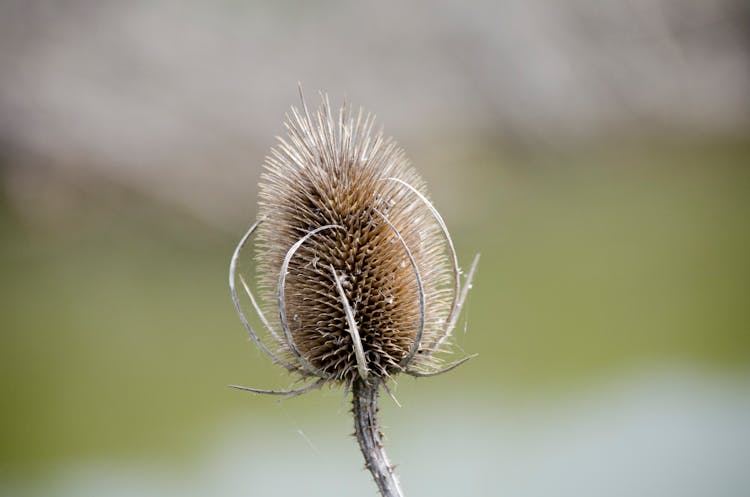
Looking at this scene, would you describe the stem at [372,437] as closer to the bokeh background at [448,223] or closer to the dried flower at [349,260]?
the dried flower at [349,260]

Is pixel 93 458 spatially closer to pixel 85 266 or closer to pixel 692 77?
pixel 85 266

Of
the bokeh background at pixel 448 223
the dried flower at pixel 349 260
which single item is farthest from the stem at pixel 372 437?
the bokeh background at pixel 448 223

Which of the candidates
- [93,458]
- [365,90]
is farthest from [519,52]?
[93,458]

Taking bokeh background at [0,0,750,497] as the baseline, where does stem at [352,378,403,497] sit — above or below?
below

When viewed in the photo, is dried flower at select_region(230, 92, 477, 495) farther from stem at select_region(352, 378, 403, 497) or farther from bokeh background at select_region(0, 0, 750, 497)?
bokeh background at select_region(0, 0, 750, 497)

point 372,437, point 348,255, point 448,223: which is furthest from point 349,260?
point 448,223

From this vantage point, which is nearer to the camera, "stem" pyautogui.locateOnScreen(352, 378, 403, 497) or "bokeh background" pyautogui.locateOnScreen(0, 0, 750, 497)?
"stem" pyautogui.locateOnScreen(352, 378, 403, 497)

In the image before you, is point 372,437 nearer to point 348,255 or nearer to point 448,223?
point 348,255

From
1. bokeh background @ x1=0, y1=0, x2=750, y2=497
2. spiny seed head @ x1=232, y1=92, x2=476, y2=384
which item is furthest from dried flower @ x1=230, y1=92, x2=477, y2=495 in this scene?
bokeh background @ x1=0, y1=0, x2=750, y2=497
